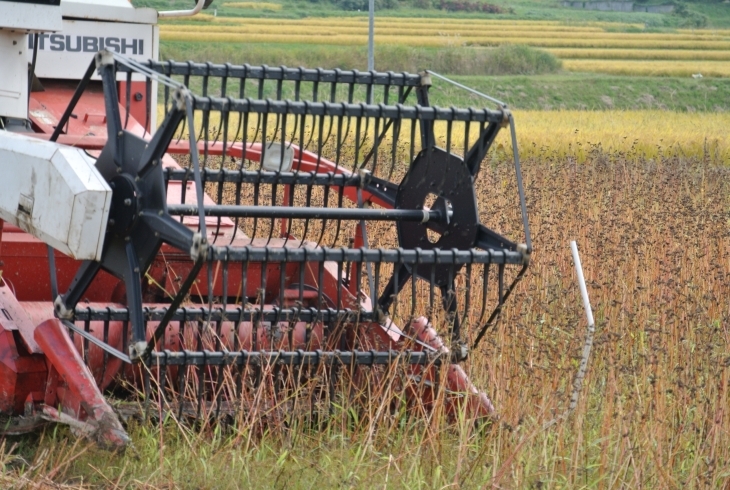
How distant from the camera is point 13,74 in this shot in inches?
166

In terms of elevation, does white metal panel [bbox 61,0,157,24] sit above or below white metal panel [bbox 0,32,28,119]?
above

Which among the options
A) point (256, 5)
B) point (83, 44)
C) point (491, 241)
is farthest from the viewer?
point (256, 5)

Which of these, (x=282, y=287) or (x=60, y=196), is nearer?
(x=60, y=196)

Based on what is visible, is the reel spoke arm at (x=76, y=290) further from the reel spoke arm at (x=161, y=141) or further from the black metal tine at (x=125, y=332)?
the reel spoke arm at (x=161, y=141)

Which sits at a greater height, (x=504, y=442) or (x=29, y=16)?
(x=29, y=16)

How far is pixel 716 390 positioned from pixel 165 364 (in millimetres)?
1829

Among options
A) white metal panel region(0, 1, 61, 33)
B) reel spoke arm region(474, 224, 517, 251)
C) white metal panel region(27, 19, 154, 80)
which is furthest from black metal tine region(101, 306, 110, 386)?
white metal panel region(27, 19, 154, 80)

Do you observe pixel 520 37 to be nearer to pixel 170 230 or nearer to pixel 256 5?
pixel 256 5

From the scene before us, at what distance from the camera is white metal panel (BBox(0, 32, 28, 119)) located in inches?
164

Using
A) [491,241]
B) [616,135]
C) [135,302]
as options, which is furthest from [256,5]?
[135,302]

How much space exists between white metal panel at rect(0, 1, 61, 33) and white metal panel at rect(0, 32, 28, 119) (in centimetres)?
6

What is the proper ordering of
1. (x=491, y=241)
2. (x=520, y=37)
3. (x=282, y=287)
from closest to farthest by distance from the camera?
(x=282, y=287), (x=491, y=241), (x=520, y=37)

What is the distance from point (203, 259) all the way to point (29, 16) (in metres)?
1.53

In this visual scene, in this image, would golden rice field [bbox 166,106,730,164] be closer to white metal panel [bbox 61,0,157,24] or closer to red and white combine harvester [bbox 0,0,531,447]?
white metal panel [bbox 61,0,157,24]
